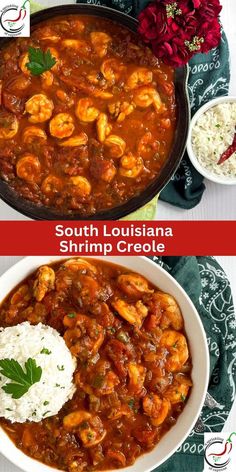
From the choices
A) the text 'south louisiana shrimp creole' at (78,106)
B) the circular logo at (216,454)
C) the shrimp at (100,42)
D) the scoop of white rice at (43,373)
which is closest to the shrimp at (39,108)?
the text 'south louisiana shrimp creole' at (78,106)

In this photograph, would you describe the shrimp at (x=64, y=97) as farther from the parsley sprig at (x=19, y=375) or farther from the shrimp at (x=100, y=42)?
the parsley sprig at (x=19, y=375)

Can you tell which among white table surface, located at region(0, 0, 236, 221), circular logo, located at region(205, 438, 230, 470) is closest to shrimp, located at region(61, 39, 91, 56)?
white table surface, located at region(0, 0, 236, 221)

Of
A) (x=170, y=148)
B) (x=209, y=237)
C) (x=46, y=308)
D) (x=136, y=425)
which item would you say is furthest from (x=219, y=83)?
(x=136, y=425)

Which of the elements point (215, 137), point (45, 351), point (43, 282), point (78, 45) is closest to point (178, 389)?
point (45, 351)

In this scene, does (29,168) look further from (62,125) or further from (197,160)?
(197,160)

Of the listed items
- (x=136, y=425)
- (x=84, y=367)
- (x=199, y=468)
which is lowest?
(x=199, y=468)

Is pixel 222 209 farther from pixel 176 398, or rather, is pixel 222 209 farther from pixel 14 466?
pixel 14 466
